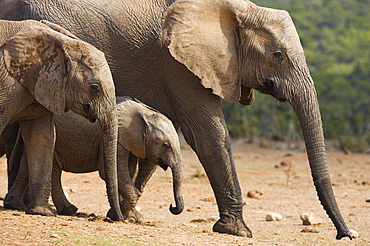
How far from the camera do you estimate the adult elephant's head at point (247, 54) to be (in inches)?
271

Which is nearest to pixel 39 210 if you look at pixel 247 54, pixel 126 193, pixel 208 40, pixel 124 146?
pixel 126 193

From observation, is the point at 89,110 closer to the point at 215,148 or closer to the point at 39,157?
the point at 39,157

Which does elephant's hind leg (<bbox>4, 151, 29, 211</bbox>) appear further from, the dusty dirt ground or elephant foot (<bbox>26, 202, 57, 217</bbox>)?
elephant foot (<bbox>26, 202, 57, 217</bbox>)

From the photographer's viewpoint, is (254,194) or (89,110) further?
(254,194)

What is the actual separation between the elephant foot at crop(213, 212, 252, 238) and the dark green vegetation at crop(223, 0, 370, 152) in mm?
1322

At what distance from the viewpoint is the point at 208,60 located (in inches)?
277

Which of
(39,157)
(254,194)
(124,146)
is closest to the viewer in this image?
(39,157)

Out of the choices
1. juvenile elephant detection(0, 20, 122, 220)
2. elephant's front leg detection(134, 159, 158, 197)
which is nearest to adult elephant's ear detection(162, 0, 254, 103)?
juvenile elephant detection(0, 20, 122, 220)

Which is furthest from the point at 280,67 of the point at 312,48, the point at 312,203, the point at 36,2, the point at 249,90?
the point at 312,48

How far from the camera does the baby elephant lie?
7121mm

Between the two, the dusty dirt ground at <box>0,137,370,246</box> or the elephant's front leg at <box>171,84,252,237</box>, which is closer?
the dusty dirt ground at <box>0,137,370,246</box>

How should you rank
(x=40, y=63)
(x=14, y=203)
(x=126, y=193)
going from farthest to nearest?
(x=14, y=203), (x=126, y=193), (x=40, y=63)

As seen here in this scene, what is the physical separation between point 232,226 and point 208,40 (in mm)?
1664

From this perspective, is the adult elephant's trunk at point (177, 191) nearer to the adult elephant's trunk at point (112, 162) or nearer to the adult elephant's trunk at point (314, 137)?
the adult elephant's trunk at point (112, 162)
